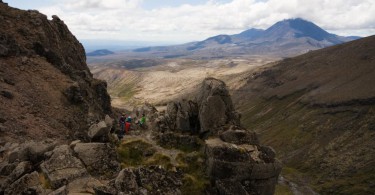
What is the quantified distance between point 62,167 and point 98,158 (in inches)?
153

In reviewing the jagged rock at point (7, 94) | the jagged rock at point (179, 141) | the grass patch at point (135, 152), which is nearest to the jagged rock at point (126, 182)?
the grass patch at point (135, 152)

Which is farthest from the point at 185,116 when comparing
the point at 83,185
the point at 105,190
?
the point at 105,190

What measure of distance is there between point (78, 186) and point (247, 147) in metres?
21.6

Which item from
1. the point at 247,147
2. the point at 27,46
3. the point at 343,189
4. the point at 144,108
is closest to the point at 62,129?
the point at 144,108

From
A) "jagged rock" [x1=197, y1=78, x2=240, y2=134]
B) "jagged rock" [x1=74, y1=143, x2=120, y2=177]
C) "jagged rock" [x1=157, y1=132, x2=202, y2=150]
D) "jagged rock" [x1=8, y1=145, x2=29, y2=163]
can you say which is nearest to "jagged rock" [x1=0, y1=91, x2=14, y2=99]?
"jagged rock" [x1=8, y1=145, x2=29, y2=163]

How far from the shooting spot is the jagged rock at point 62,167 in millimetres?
36875

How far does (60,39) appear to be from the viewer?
396 ft

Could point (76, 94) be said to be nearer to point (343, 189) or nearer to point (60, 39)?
point (60, 39)

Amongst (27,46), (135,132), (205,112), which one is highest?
(27,46)

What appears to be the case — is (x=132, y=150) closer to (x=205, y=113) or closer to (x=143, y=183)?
(x=205, y=113)

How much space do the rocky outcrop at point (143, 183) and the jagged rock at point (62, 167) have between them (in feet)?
17.4

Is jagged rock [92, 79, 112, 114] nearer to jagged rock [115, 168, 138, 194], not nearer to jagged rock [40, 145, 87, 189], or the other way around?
jagged rock [40, 145, 87, 189]

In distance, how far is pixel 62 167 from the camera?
128 feet

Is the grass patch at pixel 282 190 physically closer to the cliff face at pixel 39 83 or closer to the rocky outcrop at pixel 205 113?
the cliff face at pixel 39 83
